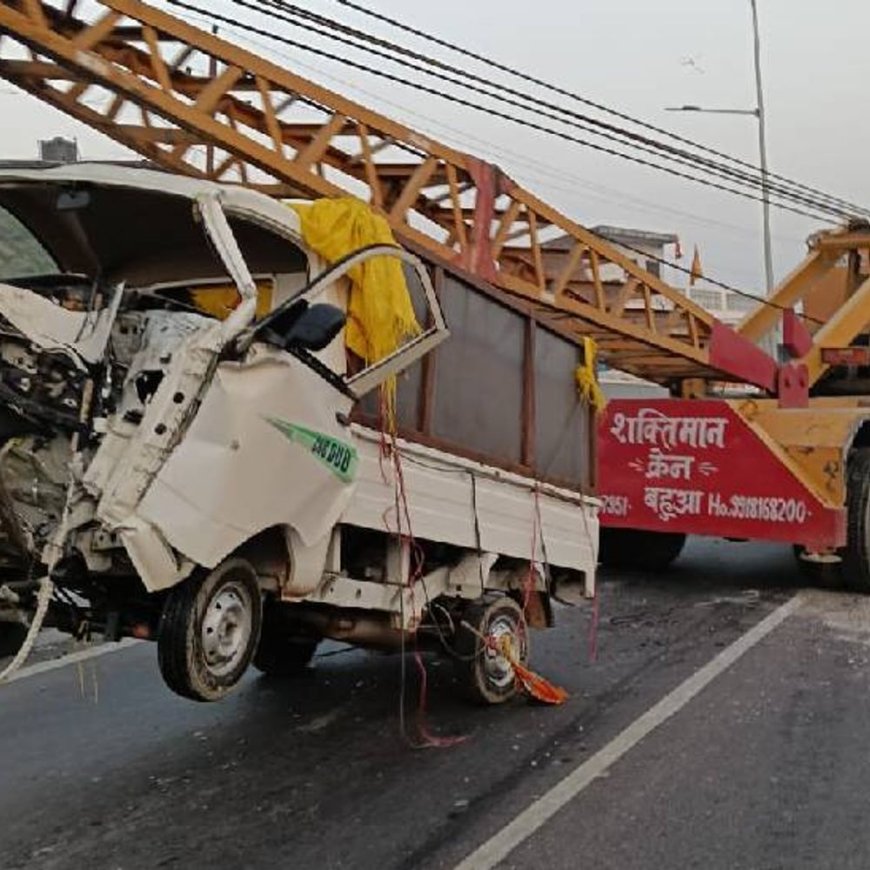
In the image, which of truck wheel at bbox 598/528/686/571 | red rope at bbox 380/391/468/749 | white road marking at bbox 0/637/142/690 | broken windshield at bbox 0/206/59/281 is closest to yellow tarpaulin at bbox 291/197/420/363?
red rope at bbox 380/391/468/749

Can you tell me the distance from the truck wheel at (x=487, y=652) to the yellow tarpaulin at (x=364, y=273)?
6.16 ft

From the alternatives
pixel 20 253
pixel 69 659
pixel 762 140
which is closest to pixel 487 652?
pixel 69 659

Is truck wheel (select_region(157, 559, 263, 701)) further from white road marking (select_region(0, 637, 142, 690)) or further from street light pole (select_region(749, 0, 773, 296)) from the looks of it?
street light pole (select_region(749, 0, 773, 296))

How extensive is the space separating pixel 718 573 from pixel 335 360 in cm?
766

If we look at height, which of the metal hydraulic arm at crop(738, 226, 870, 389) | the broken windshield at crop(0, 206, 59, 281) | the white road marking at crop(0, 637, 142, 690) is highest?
the metal hydraulic arm at crop(738, 226, 870, 389)

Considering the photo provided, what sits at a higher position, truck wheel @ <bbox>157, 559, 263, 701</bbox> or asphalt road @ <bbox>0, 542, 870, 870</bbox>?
truck wheel @ <bbox>157, 559, 263, 701</bbox>

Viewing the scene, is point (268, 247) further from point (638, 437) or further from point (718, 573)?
point (718, 573)

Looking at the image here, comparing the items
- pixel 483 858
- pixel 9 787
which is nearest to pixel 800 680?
pixel 483 858

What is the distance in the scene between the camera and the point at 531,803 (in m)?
4.64

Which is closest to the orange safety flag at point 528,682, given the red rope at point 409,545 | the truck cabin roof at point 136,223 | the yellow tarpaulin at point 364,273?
the red rope at point 409,545

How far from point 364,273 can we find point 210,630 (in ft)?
5.21

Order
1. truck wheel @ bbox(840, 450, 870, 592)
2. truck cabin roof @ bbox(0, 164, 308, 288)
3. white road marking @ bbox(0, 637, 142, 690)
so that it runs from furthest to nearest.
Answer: truck wheel @ bbox(840, 450, 870, 592) < white road marking @ bbox(0, 637, 142, 690) < truck cabin roof @ bbox(0, 164, 308, 288)

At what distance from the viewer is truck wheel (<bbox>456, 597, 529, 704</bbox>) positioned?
19.6 feet

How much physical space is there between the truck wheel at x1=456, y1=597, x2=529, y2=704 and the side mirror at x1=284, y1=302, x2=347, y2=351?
7.97 ft
